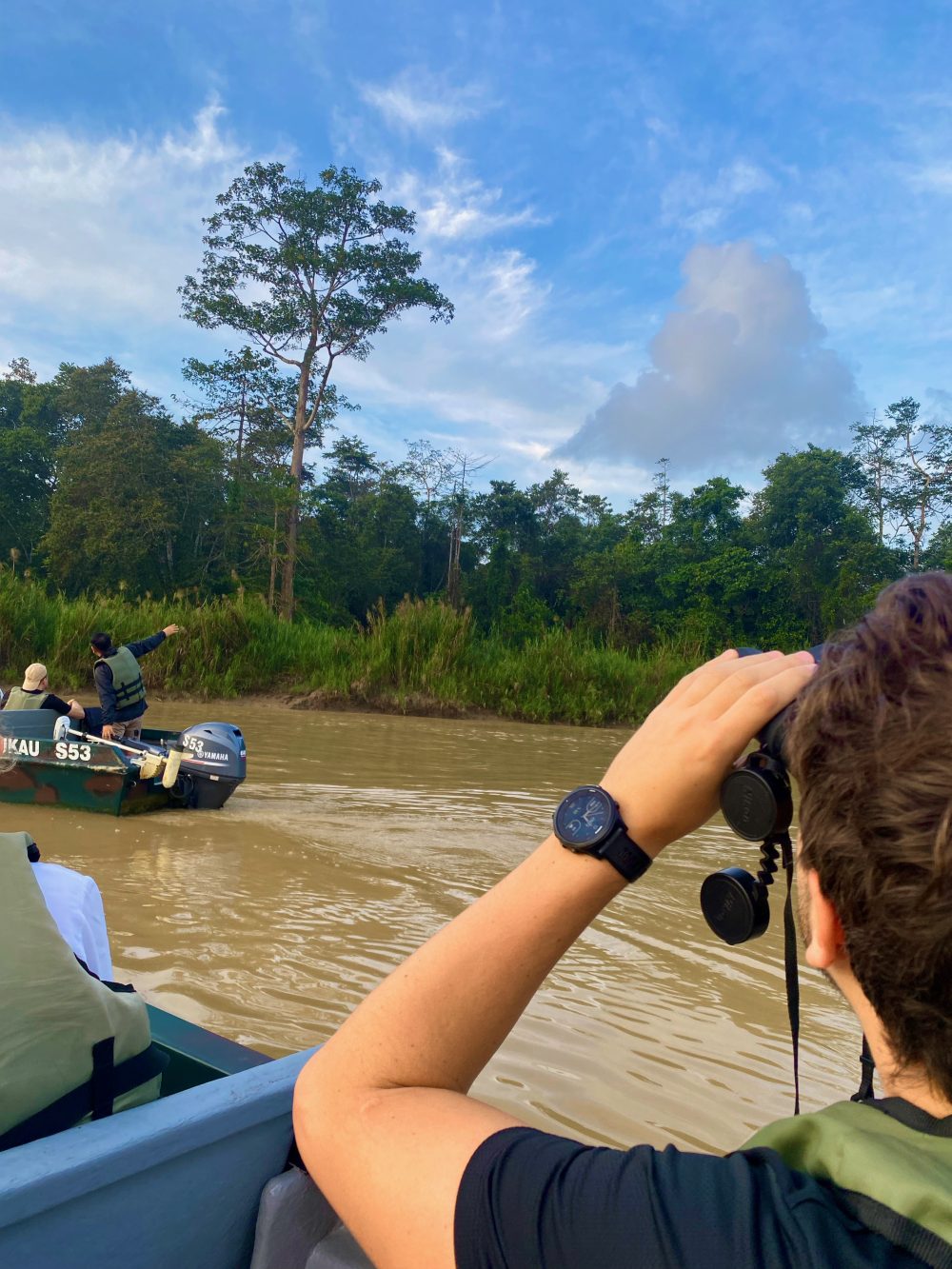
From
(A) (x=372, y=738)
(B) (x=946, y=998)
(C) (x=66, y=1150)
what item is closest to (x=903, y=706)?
(B) (x=946, y=998)

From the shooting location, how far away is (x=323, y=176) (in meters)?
22.3

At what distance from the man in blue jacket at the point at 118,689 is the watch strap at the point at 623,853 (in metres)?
7.07

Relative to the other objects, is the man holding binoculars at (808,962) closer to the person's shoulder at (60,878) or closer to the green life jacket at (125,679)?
the person's shoulder at (60,878)

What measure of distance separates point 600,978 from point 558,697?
11.5 metres

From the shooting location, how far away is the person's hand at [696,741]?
0.78 metres

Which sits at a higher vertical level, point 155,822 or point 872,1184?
point 872,1184

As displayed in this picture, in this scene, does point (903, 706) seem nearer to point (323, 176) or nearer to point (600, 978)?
point (600, 978)

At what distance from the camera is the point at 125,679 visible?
7.48m

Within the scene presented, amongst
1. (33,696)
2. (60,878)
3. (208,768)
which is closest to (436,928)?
(208,768)

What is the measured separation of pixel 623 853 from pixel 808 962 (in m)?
0.17

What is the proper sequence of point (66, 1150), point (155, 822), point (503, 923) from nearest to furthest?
point (503, 923), point (66, 1150), point (155, 822)

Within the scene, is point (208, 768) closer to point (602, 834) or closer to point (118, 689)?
point (118, 689)

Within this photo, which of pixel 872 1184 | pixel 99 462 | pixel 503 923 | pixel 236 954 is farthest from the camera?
pixel 99 462

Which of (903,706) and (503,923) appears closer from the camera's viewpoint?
(903,706)
